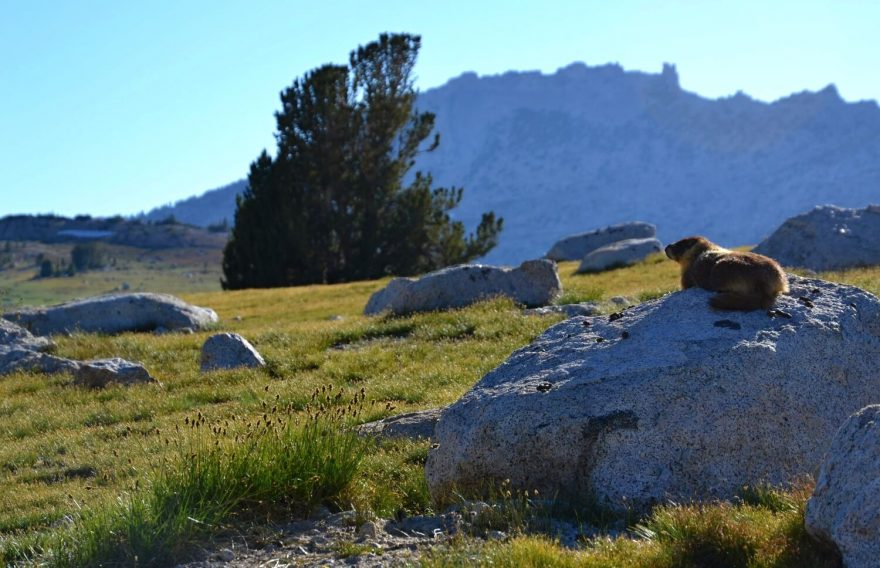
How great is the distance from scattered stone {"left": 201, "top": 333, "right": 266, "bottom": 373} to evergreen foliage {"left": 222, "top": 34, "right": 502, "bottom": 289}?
41680mm

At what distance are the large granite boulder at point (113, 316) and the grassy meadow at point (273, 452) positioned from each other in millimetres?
3628

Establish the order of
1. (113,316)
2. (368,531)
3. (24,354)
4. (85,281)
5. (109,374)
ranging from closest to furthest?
(368,531) → (109,374) → (24,354) → (113,316) → (85,281)

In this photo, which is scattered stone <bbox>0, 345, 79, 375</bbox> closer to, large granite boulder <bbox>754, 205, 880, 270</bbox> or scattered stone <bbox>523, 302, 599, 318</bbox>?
scattered stone <bbox>523, 302, 599, 318</bbox>

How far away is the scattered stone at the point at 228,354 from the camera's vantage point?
63.7 feet

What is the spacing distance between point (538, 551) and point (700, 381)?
104 inches

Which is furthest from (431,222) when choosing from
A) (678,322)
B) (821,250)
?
(678,322)

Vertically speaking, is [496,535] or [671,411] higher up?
[671,411]

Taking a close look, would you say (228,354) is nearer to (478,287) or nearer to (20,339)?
(20,339)

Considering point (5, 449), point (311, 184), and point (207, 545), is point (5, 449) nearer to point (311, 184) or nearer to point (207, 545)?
point (207, 545)

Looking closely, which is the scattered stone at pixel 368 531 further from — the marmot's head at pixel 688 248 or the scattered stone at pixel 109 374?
the scattered stone at pixel 109 374

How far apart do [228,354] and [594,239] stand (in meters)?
38.0

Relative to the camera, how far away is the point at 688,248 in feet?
40.1

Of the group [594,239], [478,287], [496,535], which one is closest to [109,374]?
[478,287]

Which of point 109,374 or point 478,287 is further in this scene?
point 478,287
